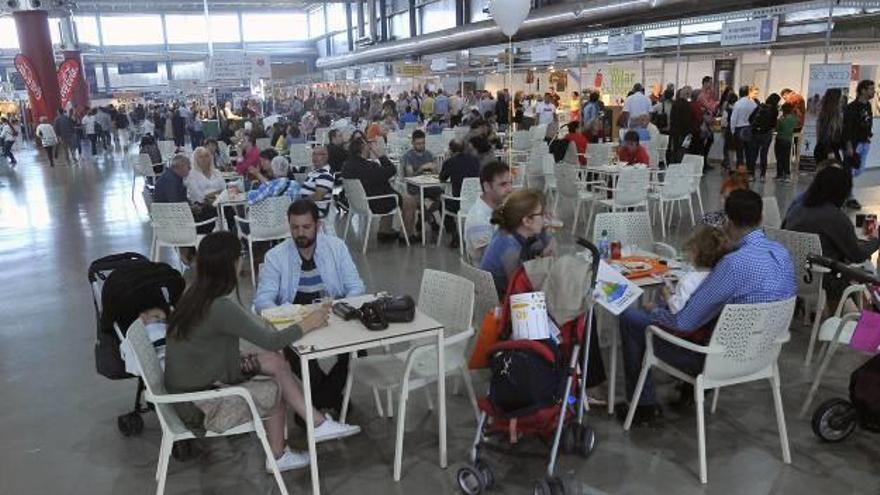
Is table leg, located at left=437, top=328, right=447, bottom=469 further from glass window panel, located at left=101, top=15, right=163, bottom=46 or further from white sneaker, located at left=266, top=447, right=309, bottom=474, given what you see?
glass window panel, located at left=101, top=15, right=163, bottom=46

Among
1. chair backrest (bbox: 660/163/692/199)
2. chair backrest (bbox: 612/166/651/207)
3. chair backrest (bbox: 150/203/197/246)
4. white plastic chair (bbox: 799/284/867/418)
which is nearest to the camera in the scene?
white plastic chair (bbox: 799/284/867/418)

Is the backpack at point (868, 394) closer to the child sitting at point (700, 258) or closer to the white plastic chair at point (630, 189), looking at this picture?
the child sitting at point (700, 258)

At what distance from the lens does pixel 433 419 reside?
11.6 ft

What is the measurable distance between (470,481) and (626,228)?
217 centimetres

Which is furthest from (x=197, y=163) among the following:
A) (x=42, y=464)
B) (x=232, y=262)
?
(x=232, y=262)

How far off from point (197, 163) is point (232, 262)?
15.3 ft

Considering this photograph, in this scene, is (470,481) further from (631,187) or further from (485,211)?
(631,187)

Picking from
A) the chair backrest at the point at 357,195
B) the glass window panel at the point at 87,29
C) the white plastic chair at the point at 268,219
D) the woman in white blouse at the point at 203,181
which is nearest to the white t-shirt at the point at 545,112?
the chair backrest at the point at 357,195

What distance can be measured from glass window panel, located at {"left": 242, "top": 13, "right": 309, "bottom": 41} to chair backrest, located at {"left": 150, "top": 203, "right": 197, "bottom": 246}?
30.6 metres

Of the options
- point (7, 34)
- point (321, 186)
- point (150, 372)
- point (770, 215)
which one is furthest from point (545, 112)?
point (7, 34)

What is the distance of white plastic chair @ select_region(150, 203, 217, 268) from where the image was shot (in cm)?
568

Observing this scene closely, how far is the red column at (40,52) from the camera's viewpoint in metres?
17.6

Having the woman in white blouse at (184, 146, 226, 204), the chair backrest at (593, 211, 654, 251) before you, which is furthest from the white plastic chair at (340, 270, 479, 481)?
the woman in white blouse at (184, 146, 226, 204)

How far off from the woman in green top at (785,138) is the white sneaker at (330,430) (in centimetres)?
903
